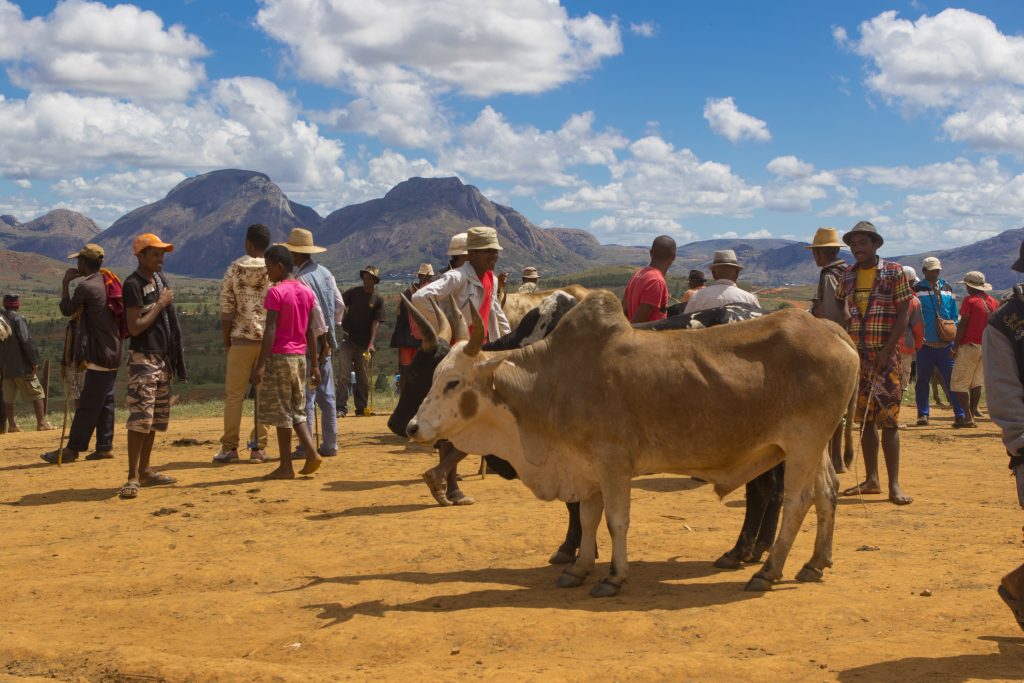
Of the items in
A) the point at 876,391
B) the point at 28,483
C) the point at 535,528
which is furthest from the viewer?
the point at 28,483

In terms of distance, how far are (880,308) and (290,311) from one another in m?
5.28

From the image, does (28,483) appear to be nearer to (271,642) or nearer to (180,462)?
(180,462)

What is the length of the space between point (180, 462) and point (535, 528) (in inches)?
201

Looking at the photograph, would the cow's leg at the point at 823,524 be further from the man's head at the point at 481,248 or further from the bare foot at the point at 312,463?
the bare foot at the point at 312,463

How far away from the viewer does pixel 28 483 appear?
10.4 metres

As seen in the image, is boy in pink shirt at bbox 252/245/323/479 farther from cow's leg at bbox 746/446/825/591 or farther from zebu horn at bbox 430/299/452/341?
cow's leg at bbox 746/446/825/591

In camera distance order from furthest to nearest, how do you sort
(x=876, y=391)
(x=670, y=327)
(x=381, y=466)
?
(x=381, y=466), (x=876, y=391), (x=670, y=327)

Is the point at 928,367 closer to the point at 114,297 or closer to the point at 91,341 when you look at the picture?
the point at 114,297

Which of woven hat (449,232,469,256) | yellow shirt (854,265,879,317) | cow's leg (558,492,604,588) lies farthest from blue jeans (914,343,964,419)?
cow's leg (558,492,604,588)

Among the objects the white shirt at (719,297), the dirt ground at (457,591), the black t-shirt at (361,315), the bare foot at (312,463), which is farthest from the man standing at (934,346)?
the bare foot at (312,463)

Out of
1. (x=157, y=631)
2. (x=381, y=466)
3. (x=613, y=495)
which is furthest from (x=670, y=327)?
(x=381, y=466)

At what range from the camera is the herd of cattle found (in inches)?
251

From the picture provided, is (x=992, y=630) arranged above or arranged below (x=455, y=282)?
below

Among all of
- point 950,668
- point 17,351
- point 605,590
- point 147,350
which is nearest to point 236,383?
point 147,350
